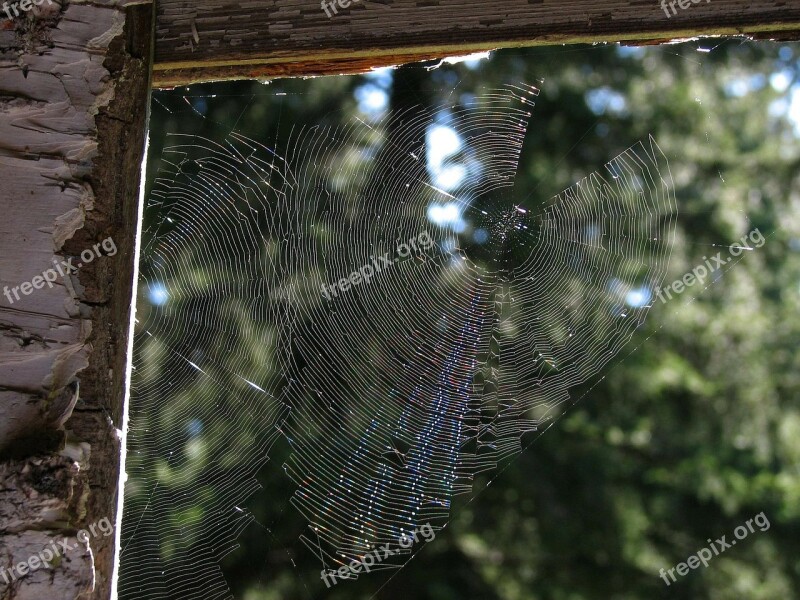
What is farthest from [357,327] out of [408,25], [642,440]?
[642,440]

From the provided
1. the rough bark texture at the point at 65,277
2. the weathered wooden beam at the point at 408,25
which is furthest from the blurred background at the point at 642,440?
the rough bark texture at the point at 65,277

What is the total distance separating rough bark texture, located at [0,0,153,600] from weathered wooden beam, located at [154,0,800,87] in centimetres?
8

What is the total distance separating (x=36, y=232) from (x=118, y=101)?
0.16 meters

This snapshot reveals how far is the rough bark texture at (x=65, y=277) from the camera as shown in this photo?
66 centimetres

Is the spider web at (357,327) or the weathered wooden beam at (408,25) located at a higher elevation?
the weathered wooden beam at (408,25)

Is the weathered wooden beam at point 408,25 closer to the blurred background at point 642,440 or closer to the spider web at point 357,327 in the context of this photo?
the spider web at point 357,327

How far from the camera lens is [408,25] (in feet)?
2.78

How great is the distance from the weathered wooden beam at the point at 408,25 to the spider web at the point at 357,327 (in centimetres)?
105

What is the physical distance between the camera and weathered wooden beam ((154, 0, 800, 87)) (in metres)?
0.84

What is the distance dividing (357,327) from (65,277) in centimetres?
193

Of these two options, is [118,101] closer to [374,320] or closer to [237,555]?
[374,320]

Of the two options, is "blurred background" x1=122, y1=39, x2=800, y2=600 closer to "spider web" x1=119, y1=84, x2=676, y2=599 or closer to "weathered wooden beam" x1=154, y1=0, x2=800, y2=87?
"spider web" x1=119, y1=84, x2=676, y2=599

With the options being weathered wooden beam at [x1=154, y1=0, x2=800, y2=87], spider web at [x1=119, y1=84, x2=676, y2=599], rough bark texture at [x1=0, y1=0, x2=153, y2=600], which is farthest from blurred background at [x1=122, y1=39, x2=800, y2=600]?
rough bark texture at [x1=0, y1=0, x2=153, y2=600]

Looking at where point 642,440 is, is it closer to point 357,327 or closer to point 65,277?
point 357,327
